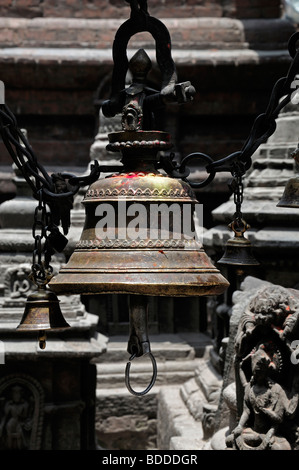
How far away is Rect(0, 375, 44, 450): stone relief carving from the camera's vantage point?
6.80 meters

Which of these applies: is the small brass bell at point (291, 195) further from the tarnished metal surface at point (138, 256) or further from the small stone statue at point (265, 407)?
the small stone statue at point (265, 407)

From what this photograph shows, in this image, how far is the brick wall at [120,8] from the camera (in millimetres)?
12000

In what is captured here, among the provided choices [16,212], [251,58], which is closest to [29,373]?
[16,212]

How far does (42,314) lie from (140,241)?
0.77 meters

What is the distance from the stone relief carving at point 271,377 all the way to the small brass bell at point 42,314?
5.41 feet

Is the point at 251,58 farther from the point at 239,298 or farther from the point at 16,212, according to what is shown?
the point at 239,298

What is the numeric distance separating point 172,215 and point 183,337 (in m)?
6.88

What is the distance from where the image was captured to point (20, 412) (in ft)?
22.4

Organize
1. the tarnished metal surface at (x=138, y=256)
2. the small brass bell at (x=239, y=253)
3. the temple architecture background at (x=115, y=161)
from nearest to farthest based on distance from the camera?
the tarnished metal surface at (x=138, y=256) → the small brass bell at (x=239, y=253) → the temple architecture background at (x=115, y=161)

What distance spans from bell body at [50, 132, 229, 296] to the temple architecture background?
2947 mm
